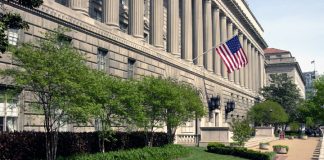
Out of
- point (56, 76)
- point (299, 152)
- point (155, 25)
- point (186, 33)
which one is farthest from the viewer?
point (186, 33)

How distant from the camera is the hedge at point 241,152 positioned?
29.9 m

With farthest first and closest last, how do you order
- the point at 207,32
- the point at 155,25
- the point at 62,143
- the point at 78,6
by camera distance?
the point at 207,32, the point at 155,25, the point at 78,6, the point at 62,143

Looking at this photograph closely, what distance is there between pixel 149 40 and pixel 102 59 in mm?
13907

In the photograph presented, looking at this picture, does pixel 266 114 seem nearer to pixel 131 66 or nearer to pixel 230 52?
pixel 230 52

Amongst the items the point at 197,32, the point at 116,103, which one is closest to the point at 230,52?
the point at 197,32

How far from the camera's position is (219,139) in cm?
4088

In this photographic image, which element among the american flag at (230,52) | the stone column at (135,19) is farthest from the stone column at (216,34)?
the stone column at (135,19)

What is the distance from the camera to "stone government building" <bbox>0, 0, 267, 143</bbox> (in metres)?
26.1

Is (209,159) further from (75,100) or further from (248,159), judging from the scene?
(75,100)

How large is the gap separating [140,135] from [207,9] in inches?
1439

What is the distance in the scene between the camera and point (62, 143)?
22734mm

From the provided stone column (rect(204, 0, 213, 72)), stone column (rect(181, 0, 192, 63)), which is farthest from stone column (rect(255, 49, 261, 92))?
stone column (rect(181, 0, 192, 63))

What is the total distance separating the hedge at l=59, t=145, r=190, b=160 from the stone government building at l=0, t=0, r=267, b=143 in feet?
12.3

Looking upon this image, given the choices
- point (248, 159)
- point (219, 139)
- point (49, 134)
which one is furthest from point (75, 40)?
point (219, 139)
